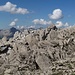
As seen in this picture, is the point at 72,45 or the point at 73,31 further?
the point at 73,31

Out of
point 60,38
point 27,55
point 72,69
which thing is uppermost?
point 60,38

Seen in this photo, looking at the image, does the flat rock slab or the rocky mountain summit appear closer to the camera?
the rocky mountain summit

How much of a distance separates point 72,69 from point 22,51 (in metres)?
35.0

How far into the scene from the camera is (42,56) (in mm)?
116938

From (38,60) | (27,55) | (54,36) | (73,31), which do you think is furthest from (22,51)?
(73,31)

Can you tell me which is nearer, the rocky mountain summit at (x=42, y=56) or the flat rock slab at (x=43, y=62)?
the rocky mountain summit at (x=42, y=56)

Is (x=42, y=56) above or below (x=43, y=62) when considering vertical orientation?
above

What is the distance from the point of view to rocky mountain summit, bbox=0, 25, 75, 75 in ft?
355

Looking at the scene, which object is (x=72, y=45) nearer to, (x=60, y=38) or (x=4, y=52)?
(x=60, y=38)

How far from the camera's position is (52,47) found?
132750 millimetres

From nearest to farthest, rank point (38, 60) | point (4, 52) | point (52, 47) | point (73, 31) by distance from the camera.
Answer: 1. point (38, 60)
2. point (52, 47)
3. point (4, 52)
4. point (73, 31)

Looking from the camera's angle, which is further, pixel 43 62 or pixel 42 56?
pixel 42 56

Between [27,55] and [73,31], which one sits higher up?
[73,31]

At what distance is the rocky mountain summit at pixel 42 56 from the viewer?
10819cm
